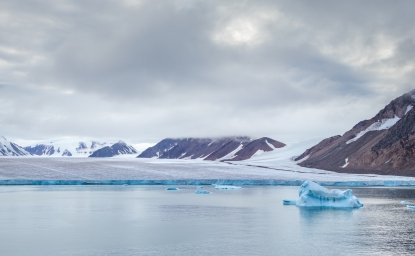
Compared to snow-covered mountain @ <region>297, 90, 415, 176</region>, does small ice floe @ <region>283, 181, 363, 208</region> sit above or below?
below

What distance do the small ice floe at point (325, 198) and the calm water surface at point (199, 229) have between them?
80 cm

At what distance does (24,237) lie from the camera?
19.0 meters

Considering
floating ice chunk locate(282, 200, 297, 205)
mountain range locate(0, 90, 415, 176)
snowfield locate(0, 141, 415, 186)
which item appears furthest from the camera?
mountain range locate(0, 90, 415, 176)

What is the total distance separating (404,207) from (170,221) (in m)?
14.1

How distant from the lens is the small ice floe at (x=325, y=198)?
29.5 metres

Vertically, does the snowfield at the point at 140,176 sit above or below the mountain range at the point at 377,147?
below

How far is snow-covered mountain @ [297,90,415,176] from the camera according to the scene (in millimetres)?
86588

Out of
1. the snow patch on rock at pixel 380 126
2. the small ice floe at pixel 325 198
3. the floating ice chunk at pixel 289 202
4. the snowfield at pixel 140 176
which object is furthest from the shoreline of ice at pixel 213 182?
the snow patch on rock at pixel 380 126

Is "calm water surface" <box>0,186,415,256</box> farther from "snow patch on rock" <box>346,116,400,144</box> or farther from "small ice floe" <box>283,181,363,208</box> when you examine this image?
"snow patch on rock" <box>346,116,400,144</box>

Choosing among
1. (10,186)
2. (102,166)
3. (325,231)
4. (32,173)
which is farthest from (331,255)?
(102,166)

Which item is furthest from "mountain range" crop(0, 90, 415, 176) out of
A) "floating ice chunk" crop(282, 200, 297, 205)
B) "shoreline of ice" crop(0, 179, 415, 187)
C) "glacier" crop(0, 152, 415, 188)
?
"floating ice chunk" crop(282, 200, 297, 205)

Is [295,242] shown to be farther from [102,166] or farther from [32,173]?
[102,166]

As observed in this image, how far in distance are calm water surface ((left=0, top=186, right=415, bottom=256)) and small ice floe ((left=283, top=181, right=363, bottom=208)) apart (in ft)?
2.64

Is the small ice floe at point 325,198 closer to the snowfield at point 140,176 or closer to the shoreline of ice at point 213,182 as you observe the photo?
the shoreline of ice at point 213,182
